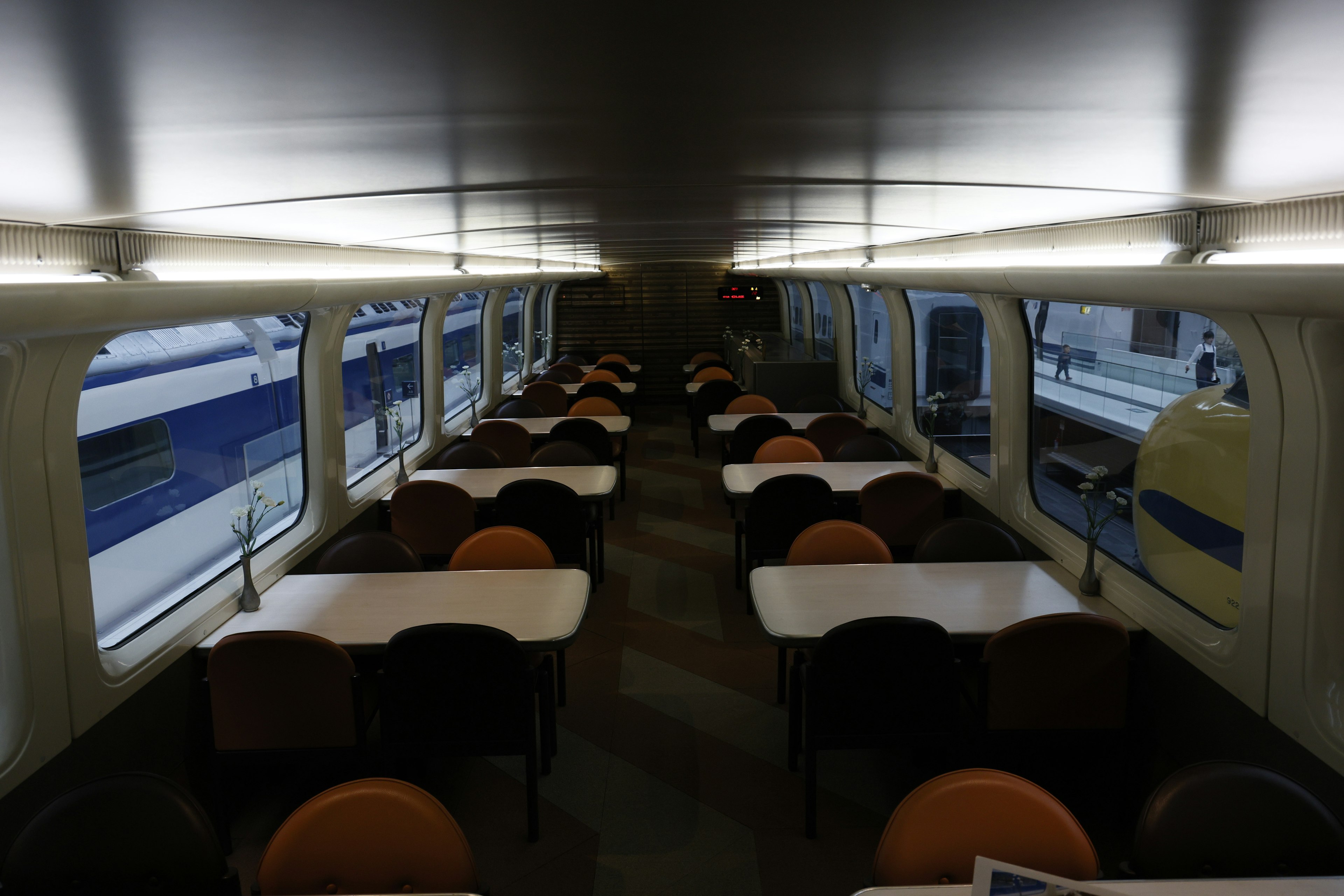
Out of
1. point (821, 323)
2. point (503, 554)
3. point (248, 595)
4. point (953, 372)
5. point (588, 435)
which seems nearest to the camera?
point (248, 595)

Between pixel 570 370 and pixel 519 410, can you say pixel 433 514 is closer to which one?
pixel 519 410

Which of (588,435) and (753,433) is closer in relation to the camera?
(753,433)

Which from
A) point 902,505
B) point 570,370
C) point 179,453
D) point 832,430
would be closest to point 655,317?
point 570,370

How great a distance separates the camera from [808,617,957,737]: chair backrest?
3.59 meters

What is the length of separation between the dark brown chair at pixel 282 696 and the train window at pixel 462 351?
7.01 meters

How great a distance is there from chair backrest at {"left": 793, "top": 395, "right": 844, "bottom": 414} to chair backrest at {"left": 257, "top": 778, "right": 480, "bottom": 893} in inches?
318

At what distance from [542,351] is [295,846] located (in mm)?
15171

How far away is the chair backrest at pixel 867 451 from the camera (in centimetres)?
759

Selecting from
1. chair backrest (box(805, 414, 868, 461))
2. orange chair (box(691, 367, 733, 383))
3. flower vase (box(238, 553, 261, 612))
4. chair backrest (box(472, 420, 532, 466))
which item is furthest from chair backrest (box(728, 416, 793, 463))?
flower vase (box(238, 553, 261, 612))

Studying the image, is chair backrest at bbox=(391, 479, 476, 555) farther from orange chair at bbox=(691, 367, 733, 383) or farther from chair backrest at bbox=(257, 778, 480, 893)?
orange chair at bbox=(691, 367, 733, 383)

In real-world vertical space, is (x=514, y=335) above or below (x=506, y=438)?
above

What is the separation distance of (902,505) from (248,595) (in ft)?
13.4

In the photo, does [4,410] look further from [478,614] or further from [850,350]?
[850,350]

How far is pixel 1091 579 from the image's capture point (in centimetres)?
446
